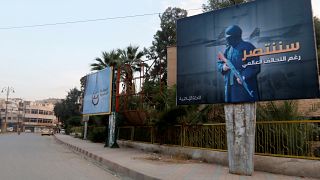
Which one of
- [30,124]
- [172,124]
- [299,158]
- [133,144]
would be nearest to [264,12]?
[299,158]

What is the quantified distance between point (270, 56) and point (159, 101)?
→ 8.50m

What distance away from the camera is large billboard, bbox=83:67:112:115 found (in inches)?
847

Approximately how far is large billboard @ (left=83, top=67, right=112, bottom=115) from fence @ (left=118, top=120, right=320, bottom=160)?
7.63 metres

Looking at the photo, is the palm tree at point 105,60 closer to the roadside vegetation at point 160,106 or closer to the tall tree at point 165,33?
the roadside vegetation at point 160,106

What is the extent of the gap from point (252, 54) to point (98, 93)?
49.1ft

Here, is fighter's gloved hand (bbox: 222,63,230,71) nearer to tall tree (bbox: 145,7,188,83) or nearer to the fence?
the fence

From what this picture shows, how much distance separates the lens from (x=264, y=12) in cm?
996

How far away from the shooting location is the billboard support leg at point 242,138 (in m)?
9.59

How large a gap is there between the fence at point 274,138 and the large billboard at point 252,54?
1.19 meters

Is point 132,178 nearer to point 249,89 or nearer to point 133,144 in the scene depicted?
point 249,89

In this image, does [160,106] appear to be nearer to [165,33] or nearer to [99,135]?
[99,135]

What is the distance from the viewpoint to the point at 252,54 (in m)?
9.99

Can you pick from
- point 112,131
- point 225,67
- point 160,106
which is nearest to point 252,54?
point 225,67

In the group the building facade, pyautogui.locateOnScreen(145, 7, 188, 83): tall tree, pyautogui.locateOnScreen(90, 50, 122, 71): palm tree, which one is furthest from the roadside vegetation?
the building facade
